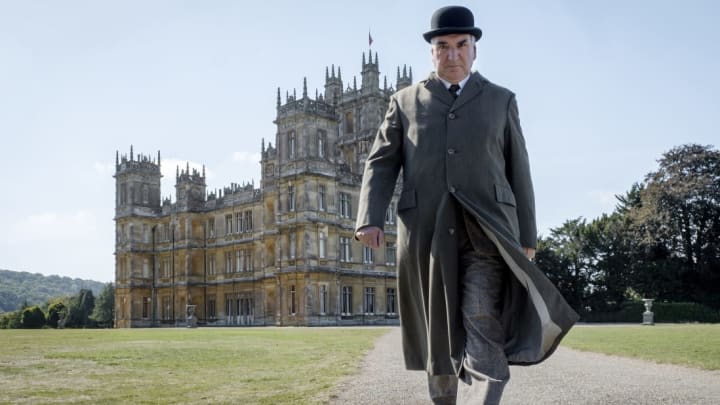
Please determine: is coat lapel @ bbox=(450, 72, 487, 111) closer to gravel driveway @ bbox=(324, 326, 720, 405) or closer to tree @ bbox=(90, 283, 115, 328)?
gravel driveway @ bbox=(324, 326, 720, 405)

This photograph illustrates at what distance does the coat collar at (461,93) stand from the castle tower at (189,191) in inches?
2002

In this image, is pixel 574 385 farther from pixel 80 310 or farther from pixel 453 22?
pixel 80 310

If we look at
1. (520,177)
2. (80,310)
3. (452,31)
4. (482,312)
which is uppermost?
(452,31)

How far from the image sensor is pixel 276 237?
45.8 metres

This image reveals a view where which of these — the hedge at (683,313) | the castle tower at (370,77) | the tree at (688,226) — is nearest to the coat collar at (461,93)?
the hedge at (683,313)

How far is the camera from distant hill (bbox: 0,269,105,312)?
130 m

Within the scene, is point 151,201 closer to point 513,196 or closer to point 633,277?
point 633,277

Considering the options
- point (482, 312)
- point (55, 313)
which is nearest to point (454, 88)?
point (482, 312)

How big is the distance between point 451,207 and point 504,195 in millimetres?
317

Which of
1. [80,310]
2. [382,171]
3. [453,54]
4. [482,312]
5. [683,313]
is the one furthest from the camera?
[80,310]

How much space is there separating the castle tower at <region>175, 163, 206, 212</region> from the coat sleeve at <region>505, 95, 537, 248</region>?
167 ft

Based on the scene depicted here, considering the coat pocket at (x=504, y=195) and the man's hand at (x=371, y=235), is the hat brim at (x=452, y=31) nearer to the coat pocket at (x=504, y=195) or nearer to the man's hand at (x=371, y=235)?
the coat pocket at (x=504, y=195)

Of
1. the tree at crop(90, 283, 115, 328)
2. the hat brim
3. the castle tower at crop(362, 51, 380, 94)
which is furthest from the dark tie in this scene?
the tree at crop(90, 283, 115, 328)

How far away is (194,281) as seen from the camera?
52.8 meters
